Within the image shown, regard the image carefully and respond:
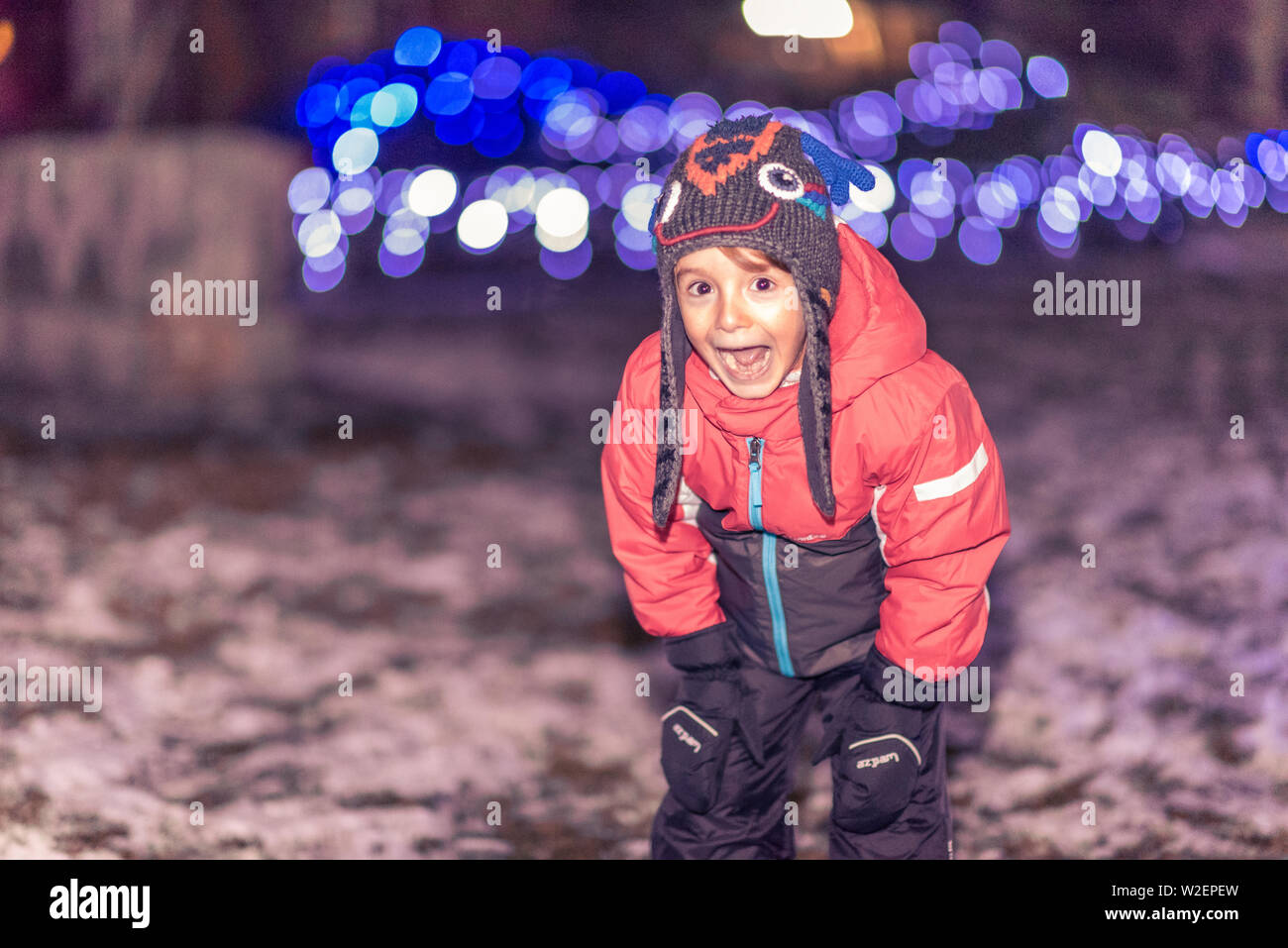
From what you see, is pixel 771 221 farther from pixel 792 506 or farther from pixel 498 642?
pixel 498 642

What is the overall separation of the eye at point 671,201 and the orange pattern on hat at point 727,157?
29 millimetres

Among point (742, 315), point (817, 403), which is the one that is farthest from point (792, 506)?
point (742, 315)

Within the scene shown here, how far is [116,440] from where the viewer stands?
7.09 metres

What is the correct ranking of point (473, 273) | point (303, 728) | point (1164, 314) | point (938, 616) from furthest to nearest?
point (473, 273) < point (1164, 314) < point (303, 728) < point (938, 616)

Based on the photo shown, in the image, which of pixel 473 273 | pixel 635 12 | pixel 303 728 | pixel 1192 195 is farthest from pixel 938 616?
pixel 635 12

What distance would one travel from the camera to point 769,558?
2.12 m

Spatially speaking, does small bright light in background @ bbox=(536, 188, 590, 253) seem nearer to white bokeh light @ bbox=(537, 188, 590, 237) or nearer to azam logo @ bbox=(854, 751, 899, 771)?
white bokeh light @ bbox=(537, 188, 590, 237)

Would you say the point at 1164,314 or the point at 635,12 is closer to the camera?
the point at 1164,314

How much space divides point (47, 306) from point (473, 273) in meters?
9.03

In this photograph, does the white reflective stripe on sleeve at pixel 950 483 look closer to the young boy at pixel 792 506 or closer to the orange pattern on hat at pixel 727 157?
the young boy at pixel 792 506

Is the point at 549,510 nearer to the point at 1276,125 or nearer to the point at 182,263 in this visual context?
the point at 182,263

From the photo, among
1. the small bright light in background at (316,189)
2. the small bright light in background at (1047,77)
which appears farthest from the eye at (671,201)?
the small bright light in background at (1047,77)

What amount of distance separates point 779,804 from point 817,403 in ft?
3.13

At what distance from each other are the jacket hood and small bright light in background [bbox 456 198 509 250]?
1652 cm
